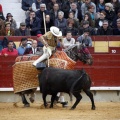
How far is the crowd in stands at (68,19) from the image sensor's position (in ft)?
61.0

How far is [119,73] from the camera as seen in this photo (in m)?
18.3

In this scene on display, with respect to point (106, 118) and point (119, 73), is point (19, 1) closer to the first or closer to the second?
point (119, 73)

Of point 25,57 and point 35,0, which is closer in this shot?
point 25,57

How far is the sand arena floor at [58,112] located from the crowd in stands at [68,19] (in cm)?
178

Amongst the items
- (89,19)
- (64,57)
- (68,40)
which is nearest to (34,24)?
(68,40)

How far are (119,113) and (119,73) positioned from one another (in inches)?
142

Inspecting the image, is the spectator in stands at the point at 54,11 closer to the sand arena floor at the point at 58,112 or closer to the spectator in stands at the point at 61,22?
the spectator in stands at the point at 61,22

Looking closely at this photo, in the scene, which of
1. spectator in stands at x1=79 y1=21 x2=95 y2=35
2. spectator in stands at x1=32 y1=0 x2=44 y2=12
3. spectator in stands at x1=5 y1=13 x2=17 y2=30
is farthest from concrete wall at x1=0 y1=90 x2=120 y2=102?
spectator in stands at x1=32 y1=0 x2=44 y2=12

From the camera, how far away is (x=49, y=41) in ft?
52.5

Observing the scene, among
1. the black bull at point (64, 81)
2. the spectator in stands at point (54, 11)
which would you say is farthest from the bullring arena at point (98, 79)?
the spectator in stands at point (54, 11)

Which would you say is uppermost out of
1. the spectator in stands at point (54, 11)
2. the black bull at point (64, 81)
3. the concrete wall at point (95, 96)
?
the spectator in stands at point (54, 11)

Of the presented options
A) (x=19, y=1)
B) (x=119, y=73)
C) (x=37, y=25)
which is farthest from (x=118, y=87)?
(x=19, y=1)

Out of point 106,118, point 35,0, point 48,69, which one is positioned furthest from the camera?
point 35,0

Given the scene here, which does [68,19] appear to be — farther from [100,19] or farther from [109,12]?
[109,12]
